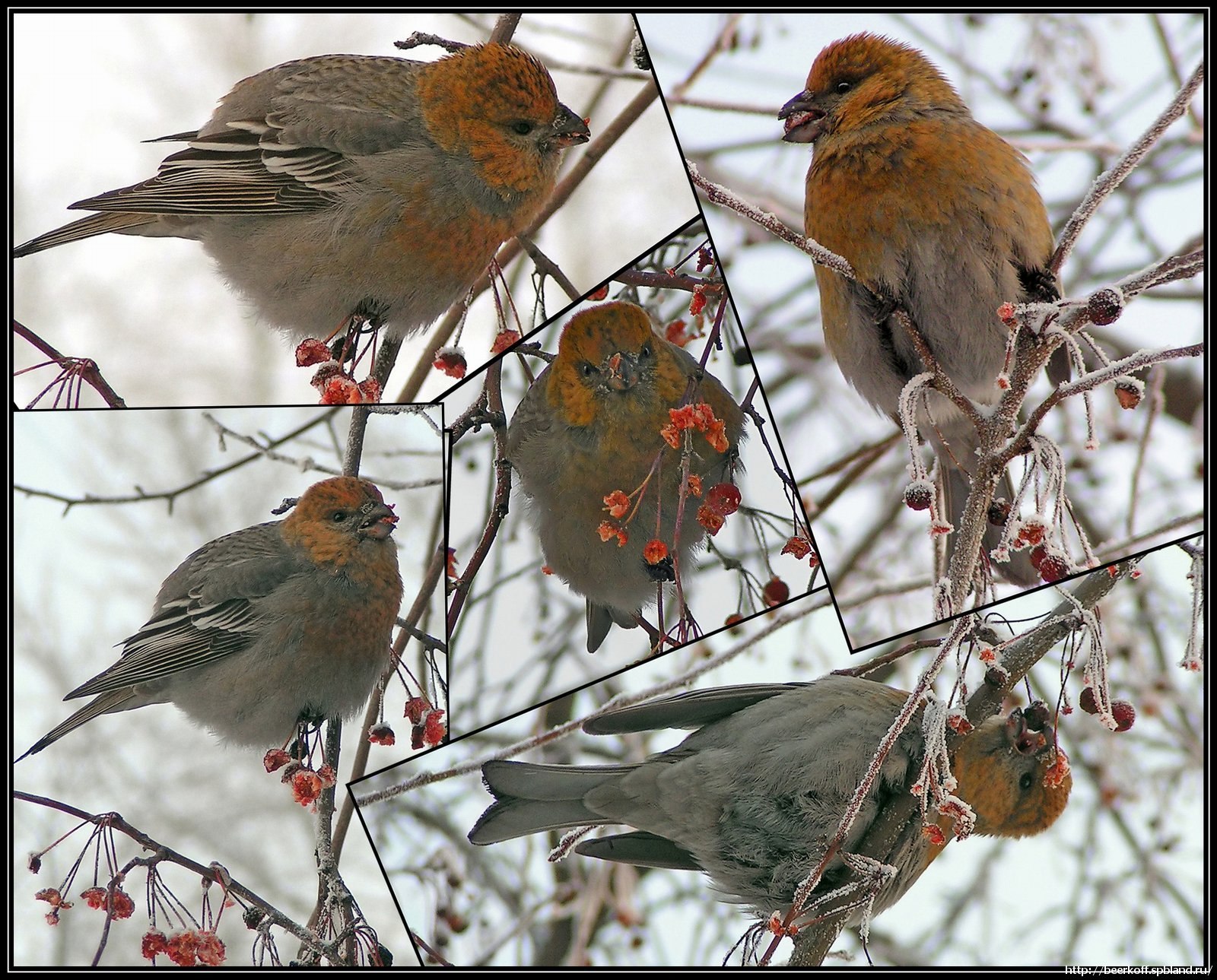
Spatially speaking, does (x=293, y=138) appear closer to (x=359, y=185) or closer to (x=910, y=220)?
(x=359, y=185)

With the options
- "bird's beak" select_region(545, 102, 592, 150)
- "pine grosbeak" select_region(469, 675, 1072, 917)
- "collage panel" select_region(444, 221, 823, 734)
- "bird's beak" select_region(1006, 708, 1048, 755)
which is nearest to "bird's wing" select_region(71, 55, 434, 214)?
"bird's beak" select_region(545, 102, 592, 150)

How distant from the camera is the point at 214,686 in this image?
1.36 m

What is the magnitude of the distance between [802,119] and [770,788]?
97cm

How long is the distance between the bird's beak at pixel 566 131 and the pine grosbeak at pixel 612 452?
20 cm

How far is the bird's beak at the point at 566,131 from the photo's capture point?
120cm

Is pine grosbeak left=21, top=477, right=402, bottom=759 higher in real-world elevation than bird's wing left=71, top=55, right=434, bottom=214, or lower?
lower

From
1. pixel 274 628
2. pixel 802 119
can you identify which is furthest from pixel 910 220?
pixel 274 628

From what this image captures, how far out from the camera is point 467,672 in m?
1.26

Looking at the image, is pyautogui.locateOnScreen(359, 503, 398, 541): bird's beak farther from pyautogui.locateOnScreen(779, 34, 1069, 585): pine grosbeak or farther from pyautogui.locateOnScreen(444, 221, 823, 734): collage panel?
pyautogui.locateOnScreen(779, 34, 1069, 585): pine grosbeak

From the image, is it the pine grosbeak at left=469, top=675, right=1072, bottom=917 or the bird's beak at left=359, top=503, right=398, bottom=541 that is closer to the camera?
the bird's beak at left=359, top=503, right=398, bottom=541

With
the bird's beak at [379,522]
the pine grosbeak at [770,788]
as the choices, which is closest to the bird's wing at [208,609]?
the bird's beak at [379,522]

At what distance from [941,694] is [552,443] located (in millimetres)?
613

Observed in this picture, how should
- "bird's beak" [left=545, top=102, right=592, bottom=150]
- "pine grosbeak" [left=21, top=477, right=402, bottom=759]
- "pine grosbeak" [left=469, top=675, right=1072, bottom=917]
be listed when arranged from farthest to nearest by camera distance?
"pine grosbeak" [left=469, top=675, right=1072, bottom=917] < "pine grosbeak" [left=21, top=477, right=402, bottom=759] < "bird's beak" [left=545, top=102, right=592, bottom=150]

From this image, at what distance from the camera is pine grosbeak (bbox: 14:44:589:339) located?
1231mm
